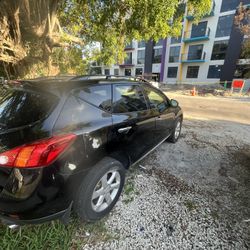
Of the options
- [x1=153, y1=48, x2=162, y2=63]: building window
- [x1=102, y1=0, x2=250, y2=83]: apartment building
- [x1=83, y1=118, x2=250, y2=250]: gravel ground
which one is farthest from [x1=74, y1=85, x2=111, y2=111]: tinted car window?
[x1=153, y1=48, x2=162, y2=63]: building window

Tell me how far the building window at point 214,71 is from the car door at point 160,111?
2344 cm

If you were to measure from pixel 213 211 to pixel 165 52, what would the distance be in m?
29.1

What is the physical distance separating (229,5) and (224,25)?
6.87 ft

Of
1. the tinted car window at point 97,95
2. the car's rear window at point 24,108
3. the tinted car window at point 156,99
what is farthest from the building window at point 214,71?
the car's rear window at point 24,108

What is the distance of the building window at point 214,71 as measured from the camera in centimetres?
2283

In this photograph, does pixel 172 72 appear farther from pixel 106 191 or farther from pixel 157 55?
pixel 106 191

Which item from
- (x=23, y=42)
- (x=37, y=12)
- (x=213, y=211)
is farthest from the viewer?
(x=23, y=42)

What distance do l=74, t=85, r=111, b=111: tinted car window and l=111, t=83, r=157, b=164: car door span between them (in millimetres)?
109

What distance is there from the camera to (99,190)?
6.33 feet

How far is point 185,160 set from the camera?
3.43 metres

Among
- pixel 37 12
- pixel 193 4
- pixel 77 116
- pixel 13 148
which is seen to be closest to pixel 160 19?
pixel 193 4

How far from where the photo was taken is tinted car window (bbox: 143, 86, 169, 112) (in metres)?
3.00

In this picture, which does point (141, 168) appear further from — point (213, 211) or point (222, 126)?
point (222, 126)

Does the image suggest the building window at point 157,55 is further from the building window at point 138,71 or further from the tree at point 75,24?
the tree at point 75,24
